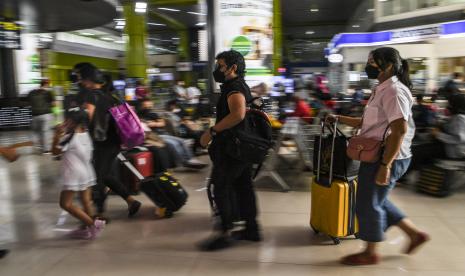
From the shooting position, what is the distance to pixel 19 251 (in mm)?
3631

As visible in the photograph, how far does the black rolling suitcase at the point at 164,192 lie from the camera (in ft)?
14.3

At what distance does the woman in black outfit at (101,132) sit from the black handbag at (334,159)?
1975 mm

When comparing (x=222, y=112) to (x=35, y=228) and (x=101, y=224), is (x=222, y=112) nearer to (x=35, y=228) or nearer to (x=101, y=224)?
(x=101, y=224)

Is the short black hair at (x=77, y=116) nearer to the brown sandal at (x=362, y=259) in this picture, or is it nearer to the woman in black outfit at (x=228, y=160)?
the woman in black outfit at (x=228, y=160)

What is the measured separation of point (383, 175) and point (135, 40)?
16.9 meters

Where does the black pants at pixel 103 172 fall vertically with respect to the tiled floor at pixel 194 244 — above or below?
above

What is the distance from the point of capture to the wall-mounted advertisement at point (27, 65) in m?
14.7

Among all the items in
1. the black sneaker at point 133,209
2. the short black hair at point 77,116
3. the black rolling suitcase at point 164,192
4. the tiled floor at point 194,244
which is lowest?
the tiled floor at point 194,244

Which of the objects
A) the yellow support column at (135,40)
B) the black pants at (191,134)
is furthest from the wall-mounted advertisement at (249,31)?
the yellow support column at (135,40)

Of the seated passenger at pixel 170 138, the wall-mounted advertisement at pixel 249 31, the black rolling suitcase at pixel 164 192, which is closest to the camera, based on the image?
the black rolling suitcase at pixel 164 192

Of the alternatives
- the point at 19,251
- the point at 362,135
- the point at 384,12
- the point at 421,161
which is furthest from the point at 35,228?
the point at 384,12

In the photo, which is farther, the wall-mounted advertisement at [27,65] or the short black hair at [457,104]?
the wall-mounted advertisement at [27,65]

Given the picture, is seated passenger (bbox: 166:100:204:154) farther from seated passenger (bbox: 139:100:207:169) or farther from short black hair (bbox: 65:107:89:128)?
short black hair (bbox: 65:107:89:128)

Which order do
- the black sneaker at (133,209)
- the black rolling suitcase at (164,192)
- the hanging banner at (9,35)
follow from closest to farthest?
the black rolling suitcase at (164,192) < the black sneaker at (133,209) < the hanging banner at (9,35)
